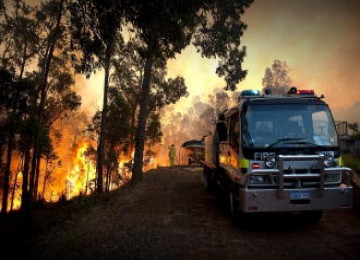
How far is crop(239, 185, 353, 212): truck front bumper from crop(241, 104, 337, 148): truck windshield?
0.97 m

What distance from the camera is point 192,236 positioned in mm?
7535

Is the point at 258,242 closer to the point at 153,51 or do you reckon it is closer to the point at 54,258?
the point at 54,258

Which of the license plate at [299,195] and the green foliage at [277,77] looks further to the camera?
the green foliage at [277,77]

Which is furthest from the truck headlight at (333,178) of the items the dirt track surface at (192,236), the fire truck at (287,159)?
the dirt track surface at (192,236)

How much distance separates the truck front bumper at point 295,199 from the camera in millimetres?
7215

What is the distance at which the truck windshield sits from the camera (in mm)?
7577

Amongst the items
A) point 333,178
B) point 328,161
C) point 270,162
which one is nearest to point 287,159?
point 270,162

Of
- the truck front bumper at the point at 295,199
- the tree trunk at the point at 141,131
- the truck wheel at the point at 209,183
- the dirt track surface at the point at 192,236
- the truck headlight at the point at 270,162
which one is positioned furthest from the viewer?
the tree trunk at the point at 141,131

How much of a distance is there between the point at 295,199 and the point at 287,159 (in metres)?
0.86

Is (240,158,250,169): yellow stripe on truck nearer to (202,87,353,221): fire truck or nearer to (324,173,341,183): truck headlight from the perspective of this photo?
(202,87,353,221): fire truck

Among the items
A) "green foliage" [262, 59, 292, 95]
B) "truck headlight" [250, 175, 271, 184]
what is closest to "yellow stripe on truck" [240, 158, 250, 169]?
"truck headlight" [250, 175, 271, 184]

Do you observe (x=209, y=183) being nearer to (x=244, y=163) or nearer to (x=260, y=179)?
(x=244, y=163)

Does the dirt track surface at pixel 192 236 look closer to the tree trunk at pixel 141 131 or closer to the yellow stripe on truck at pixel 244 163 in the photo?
the yellow stripe on truck at pixel 244 163

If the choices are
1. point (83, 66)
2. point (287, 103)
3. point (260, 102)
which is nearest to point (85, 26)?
point (83, 66)
